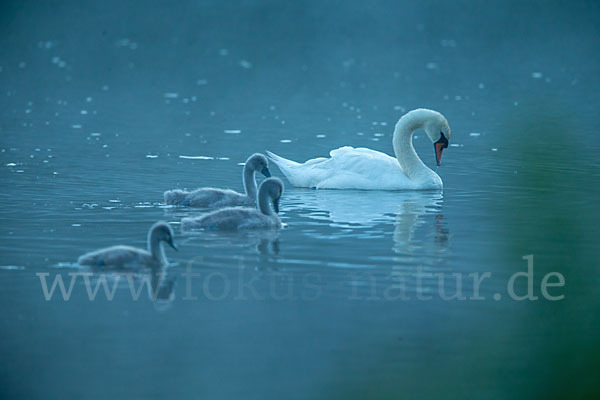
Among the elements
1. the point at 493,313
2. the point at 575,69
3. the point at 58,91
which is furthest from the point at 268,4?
the point at 493,313

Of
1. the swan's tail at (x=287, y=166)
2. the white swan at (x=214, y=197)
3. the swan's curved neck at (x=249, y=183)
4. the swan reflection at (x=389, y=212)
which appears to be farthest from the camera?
the swan's tail at (x=287, y=166)

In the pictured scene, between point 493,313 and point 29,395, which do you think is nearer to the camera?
point 29,395

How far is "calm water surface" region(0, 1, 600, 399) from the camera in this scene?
3.18m

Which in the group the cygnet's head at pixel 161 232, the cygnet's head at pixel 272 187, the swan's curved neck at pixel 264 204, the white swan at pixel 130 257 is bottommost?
the white swan at pixel 130 257

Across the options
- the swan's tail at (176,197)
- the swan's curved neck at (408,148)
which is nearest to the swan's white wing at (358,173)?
the swan's curved neck at (408,148)

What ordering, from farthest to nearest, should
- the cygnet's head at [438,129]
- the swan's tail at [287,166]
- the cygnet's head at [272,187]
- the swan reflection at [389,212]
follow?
1. the swan's tail at [287,166]
2. the cygnet's head at [438,129]
3. the cygnet's head at [272,187]
4. the swan reflection at [389,212]

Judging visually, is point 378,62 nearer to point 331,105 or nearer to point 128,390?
point 331,105

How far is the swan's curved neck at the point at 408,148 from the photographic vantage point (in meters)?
14.2

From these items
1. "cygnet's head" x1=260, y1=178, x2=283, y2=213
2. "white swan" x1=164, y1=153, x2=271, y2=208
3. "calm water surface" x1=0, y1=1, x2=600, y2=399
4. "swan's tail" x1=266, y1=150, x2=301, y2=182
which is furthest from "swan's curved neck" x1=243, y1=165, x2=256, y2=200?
"swan's tail" x1=266, y1=150, x2=301, y2=182

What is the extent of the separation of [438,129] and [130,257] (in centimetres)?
688

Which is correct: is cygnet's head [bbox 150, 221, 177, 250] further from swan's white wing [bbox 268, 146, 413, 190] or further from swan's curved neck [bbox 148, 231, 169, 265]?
swan's white wing [bbox 268, 146, 413, 190]

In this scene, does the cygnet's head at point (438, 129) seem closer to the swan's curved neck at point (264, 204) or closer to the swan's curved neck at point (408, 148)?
the swan's curved neck at point (408, 148)

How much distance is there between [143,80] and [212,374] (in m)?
34.5

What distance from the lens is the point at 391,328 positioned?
6.81 m
